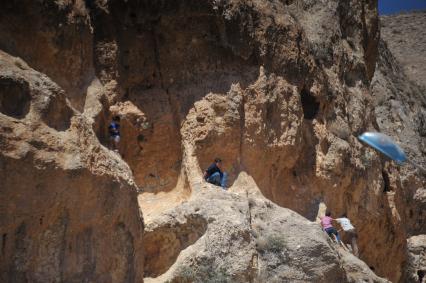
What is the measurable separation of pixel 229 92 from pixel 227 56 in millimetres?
740

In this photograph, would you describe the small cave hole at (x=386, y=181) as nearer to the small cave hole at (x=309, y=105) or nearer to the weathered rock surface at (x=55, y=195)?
the small cave hole at (x=309, y=105)

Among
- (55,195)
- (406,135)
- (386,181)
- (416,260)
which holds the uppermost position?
(406,135)

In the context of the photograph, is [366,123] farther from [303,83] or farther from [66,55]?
[66,55]

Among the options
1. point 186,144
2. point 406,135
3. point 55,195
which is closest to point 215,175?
point 186,144

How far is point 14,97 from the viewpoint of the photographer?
7.09 meters

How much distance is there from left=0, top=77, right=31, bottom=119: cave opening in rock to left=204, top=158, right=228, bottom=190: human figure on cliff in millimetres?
3349

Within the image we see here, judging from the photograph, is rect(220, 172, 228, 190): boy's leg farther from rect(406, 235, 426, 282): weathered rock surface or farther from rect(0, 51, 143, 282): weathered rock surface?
rect(406, 235, 426, 282): weathered rock surface

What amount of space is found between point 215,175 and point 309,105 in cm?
334

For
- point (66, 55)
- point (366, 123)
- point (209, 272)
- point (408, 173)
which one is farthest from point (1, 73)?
point (408, 173)

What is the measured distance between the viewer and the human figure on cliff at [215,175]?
962 centimetres

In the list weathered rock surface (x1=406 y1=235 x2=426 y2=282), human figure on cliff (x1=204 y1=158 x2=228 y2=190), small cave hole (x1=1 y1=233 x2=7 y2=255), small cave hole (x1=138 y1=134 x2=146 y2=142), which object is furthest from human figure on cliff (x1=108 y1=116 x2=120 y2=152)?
weathered rock surface (x1=406 y1=235 x2=426 y2=282)

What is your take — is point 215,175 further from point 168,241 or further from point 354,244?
point 354,244

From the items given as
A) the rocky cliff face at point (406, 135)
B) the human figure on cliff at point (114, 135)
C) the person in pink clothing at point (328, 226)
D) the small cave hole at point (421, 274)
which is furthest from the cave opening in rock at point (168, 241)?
the small cave hole at point (421, 274)

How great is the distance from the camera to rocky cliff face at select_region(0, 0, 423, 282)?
23.3 feet
